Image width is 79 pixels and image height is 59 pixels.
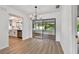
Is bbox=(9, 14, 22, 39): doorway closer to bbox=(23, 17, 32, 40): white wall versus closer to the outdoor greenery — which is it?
bbox=(23, 17, 32, 40): white wall

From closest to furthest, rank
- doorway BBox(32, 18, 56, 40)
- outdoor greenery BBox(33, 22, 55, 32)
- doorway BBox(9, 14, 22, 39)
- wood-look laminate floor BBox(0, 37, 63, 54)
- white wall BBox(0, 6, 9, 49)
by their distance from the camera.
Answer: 1. wood-look laminate floor BBox(0, 37, 63, 54)
2. white wall BBox(0, 6, 9, 49)
3. doorway BBox(32, 18, 56, 40)
4. outdoor greenery BBox(33, 22, 55, 32)
5. doorway BBox(9, 14, 22, 39)

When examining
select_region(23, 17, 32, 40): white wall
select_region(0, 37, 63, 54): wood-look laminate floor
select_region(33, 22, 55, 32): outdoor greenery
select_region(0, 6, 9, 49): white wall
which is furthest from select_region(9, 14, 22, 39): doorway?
select_region(0, 6, 9, 49): white wall

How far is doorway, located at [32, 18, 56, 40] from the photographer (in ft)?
26.7

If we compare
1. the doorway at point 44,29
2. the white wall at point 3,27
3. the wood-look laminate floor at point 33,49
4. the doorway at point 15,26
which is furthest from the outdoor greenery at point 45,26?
the white wall at point 3,27

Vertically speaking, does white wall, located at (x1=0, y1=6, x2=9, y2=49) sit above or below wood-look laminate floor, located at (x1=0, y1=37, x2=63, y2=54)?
above

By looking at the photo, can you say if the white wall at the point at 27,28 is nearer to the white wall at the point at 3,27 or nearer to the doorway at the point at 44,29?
the doorway at the point at 44,29

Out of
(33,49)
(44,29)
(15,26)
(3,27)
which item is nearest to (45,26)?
(44,29)

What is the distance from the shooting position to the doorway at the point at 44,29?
8.14m

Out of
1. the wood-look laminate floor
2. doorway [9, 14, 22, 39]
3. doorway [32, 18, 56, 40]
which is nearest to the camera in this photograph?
the wood-look laminate floor

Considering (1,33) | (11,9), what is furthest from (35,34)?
(1,33)

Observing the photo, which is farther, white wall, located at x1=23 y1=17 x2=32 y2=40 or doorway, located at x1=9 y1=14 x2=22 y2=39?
doorway, located at x1=9 y1=14 x2=22 y2=39

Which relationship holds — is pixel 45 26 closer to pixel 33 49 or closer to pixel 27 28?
pixel 27 28

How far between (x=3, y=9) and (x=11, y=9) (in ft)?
3.03

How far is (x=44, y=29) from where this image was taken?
28.9 ft
